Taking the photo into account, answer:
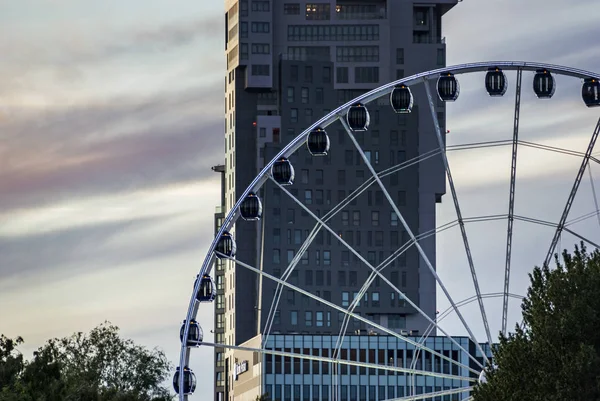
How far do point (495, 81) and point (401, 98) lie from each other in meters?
4.60

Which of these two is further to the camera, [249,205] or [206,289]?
[206,289]

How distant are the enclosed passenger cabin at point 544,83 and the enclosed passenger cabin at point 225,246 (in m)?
16.4

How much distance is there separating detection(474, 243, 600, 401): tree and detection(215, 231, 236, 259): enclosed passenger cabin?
654 inches

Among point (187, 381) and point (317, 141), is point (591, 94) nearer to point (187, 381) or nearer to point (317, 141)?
point (317, 141)

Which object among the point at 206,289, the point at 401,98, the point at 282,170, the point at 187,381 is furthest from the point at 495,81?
the point at 187,381

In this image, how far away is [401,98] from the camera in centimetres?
8488

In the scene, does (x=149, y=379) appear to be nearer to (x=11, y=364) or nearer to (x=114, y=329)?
(x=114, y=329)

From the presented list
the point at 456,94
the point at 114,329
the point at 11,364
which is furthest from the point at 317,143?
the point at 114,329

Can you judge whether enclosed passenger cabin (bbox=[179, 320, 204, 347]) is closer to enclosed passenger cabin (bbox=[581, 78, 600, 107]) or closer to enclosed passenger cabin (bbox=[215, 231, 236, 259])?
enclosed passenger cabin (bbox=[215, 231, 236, 259])

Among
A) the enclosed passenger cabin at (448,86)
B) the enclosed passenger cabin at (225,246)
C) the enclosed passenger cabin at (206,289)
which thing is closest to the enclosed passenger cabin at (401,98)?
the enclosed passenger cabin at (448,86)

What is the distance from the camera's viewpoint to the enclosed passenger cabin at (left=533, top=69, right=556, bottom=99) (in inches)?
3295

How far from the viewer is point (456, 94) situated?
84.8m

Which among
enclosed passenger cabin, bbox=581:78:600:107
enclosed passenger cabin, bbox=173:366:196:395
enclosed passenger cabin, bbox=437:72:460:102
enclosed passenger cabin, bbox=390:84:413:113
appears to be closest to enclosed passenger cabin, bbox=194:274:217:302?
enclosed passenger cabin, bbox=173:366:196:395

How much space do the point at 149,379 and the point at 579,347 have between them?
275ft
